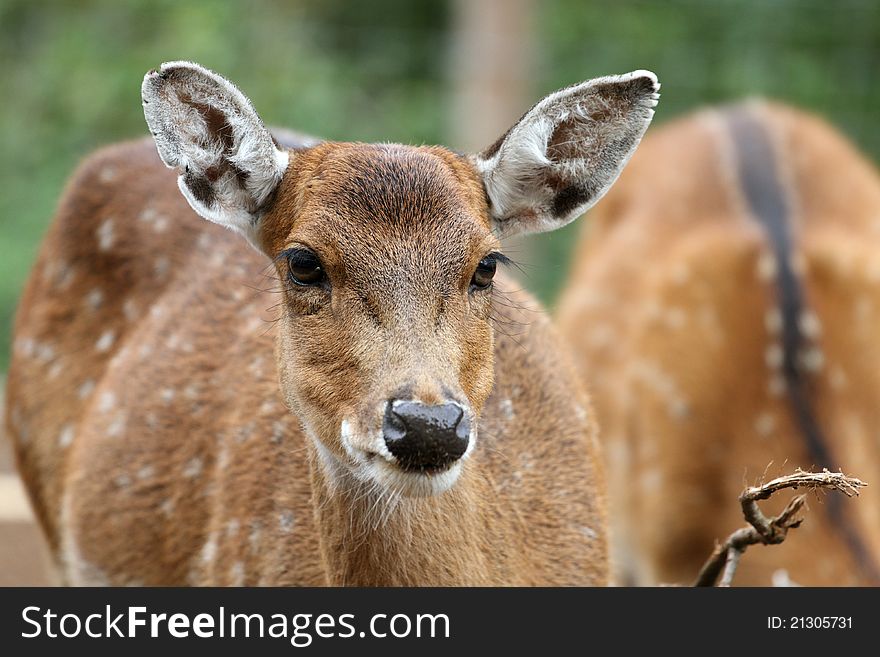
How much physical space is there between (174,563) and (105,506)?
0.41 m

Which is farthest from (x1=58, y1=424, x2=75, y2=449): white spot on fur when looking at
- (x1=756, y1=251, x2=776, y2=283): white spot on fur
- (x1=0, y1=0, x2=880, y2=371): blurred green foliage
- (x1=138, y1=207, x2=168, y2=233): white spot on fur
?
(x1=0, y1=0, x2=880, y2=371): blurred green foliage

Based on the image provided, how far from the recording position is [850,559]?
5062mm

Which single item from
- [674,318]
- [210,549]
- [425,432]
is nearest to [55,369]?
[210,549]

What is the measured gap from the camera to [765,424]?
5.79m

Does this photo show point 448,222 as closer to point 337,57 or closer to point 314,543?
point 314,543

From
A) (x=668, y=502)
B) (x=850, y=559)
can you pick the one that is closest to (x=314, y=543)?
(x=850, y=559)

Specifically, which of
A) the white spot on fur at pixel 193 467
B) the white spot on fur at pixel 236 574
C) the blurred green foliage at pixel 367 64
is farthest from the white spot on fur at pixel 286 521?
the blurred green foliage at pixel 367 64

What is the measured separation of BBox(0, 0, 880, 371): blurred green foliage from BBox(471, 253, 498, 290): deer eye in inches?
248

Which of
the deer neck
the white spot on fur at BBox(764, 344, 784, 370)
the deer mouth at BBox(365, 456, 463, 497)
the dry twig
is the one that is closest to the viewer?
the deer mouth at BBox(365, 456, 463, 497)

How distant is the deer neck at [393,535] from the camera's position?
355 centimetres

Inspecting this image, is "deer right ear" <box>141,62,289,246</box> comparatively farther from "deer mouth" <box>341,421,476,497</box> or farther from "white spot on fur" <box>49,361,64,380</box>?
"white spot on fur" <box>49,361,64,380</box>

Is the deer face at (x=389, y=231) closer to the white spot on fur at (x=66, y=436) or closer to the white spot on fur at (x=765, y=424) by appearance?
the white spot on fur at (x=66, y=436)

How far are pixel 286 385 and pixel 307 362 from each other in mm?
162

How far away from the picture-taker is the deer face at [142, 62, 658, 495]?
318 cm
